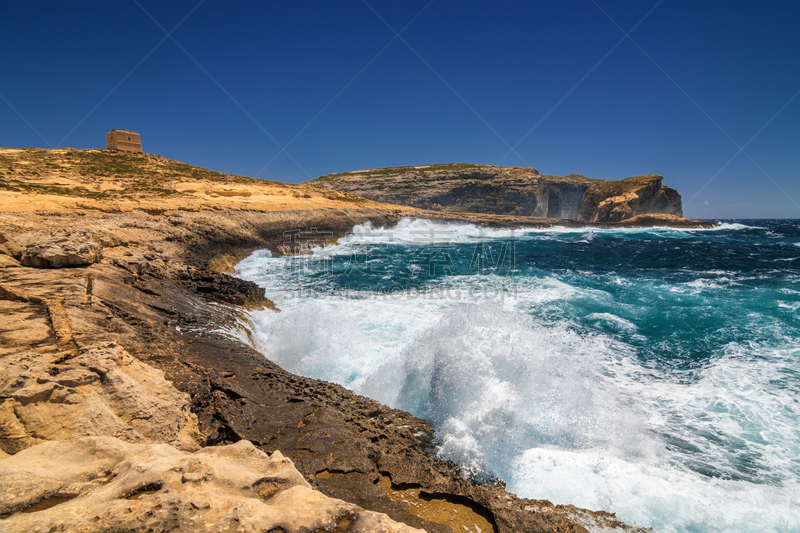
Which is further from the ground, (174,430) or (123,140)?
(123,140)

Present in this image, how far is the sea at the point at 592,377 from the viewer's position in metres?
3.77

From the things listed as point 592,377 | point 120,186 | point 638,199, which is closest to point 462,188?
point 638,199

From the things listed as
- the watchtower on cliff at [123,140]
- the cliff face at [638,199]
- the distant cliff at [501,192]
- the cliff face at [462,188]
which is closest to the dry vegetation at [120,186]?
the watchtower on cliff at [123,140]

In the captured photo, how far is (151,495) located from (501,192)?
6766 cm

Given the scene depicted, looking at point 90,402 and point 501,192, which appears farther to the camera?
point 501,192

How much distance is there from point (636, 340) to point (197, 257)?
1382cm

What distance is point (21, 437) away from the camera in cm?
244

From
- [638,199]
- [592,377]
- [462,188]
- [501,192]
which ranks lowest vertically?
[592,377]

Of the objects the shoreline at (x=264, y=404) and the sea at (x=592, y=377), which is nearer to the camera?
the shoreline at (x=264, y=404)

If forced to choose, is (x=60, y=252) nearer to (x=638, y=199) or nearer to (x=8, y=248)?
(x=8, y=248)

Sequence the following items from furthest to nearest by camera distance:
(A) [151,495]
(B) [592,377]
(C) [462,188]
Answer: (C) [462,188]
(B) [592,377]
(A) [151,495]

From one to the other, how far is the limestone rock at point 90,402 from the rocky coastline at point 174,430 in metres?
0.01

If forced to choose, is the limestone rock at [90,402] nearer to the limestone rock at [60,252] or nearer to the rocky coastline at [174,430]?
the rocky coastline at [174,430]

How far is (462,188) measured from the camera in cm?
6550
